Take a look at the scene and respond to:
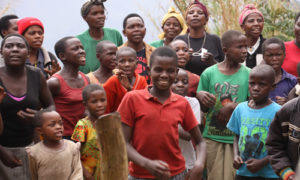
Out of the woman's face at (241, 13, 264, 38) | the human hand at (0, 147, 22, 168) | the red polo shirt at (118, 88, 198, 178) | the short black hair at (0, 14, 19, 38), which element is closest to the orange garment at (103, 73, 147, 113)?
the human hand at (0, 147, 22, 168)

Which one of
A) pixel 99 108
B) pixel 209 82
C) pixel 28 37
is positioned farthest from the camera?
pixel 28 37

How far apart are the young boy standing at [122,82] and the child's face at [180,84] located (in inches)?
15.6

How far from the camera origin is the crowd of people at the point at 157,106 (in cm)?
412

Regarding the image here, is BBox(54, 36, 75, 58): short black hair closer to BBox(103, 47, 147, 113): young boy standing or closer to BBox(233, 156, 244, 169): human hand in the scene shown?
BBox(103, 47, 147, 113): young boy standing

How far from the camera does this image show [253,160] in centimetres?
486

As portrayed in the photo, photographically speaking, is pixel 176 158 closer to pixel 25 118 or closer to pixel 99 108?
pixel 99 108

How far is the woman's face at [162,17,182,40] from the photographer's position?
7430 mm

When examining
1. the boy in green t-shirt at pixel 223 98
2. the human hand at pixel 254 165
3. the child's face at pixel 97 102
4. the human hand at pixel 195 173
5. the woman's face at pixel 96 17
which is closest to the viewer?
the human hand at pixel 195 173

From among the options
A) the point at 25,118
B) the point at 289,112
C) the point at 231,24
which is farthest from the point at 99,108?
the point at 231,24

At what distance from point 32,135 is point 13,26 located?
225 centimetres

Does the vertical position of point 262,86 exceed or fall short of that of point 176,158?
it exceeds it

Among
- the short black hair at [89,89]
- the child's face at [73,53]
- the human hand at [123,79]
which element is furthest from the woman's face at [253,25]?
the short black hair at [89,89]

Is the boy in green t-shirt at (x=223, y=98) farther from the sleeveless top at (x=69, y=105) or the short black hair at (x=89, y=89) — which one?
the sleeveless top at (x=69, y=105)

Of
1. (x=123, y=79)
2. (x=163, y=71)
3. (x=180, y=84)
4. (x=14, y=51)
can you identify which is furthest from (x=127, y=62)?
(x=163, y=71)
